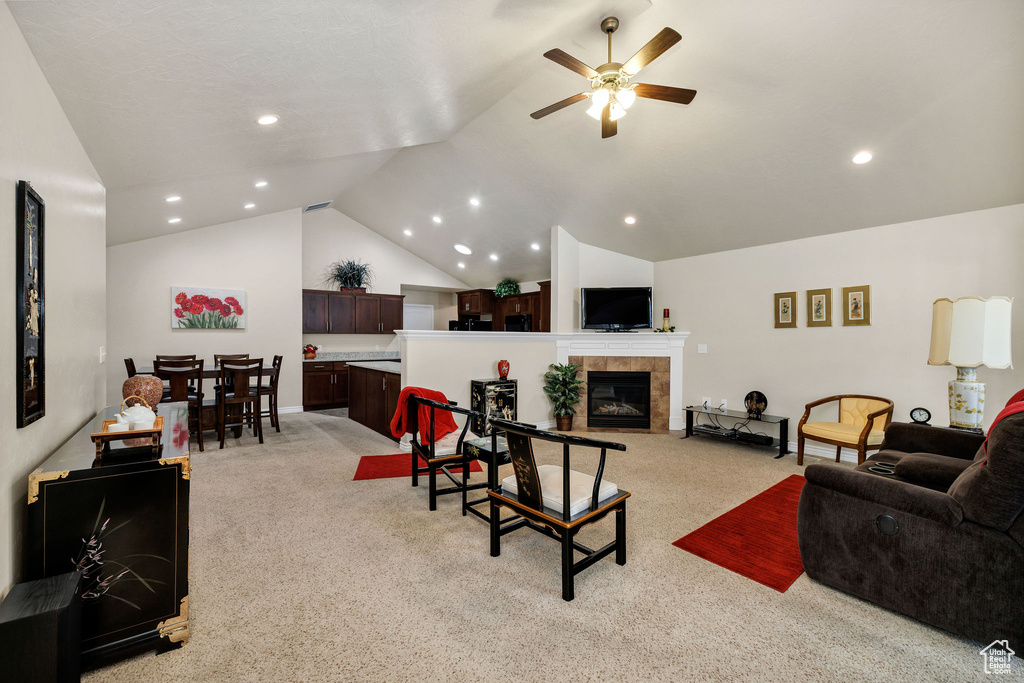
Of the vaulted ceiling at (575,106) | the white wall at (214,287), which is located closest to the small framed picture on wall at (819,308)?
the vaulted ceiling at (575,106)

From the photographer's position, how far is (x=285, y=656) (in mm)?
1758

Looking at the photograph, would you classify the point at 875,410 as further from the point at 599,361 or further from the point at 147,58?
the point at 147,58

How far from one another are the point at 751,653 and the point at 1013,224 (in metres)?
4.33

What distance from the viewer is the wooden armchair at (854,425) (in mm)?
4031

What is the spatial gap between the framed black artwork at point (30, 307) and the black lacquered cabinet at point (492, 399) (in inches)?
146

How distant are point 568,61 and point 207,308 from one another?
639cm

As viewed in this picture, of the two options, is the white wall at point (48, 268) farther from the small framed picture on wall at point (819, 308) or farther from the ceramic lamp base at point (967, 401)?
the small framed picture on wall at point (819, 308)

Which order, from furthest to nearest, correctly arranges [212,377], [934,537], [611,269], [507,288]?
[507,288] → [611,269] → [212,377] → [934,537]

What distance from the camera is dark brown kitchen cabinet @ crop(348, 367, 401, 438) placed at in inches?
210

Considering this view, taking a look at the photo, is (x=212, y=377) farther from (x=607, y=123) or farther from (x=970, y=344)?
(x=970, y=344)

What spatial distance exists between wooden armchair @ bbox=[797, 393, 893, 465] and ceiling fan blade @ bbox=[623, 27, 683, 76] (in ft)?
12.1

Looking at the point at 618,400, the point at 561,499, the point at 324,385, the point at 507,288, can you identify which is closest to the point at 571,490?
the point at 561,499

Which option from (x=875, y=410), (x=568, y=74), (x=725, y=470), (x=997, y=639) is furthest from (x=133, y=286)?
(x=875, y=410)

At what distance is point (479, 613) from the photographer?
2.04 metres
